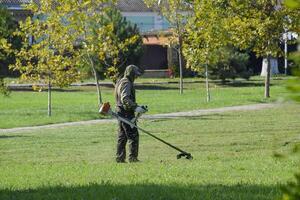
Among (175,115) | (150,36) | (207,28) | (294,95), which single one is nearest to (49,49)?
(175,115)

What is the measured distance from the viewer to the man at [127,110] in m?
13.4

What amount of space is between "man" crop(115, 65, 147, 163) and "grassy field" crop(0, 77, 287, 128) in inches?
381

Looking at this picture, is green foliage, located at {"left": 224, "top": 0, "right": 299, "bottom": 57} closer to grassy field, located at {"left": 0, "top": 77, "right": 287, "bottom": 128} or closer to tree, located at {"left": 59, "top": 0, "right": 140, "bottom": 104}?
grassy field, located at {"left": 0, "top": 77, "right": 287, "bottom": 128}

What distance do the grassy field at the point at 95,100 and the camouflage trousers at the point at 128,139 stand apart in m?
9.68

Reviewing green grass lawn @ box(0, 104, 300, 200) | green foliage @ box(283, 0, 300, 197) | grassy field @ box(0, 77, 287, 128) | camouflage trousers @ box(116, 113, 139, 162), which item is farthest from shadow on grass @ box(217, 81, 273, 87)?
green foliage @ box(283, 0, 300, 197)

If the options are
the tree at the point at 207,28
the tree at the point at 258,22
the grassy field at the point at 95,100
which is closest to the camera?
the tree at the point at 207,28

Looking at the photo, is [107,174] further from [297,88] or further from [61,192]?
[297,88]

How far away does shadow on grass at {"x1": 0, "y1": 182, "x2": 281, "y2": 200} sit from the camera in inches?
301

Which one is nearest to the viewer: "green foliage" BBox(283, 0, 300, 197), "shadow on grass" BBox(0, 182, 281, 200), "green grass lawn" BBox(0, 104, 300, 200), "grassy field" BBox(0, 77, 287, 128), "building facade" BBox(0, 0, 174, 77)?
"green foliage" BBox(283, 0, 300, 197)

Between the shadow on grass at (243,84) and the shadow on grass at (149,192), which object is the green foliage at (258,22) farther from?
the shadow on grass at (243,84)

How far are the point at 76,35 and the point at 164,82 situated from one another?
912 inches

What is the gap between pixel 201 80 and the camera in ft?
172

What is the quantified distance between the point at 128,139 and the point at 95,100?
23016 mm

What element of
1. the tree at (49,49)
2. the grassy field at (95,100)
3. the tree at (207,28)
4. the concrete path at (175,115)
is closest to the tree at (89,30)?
the tree at (49,49)
